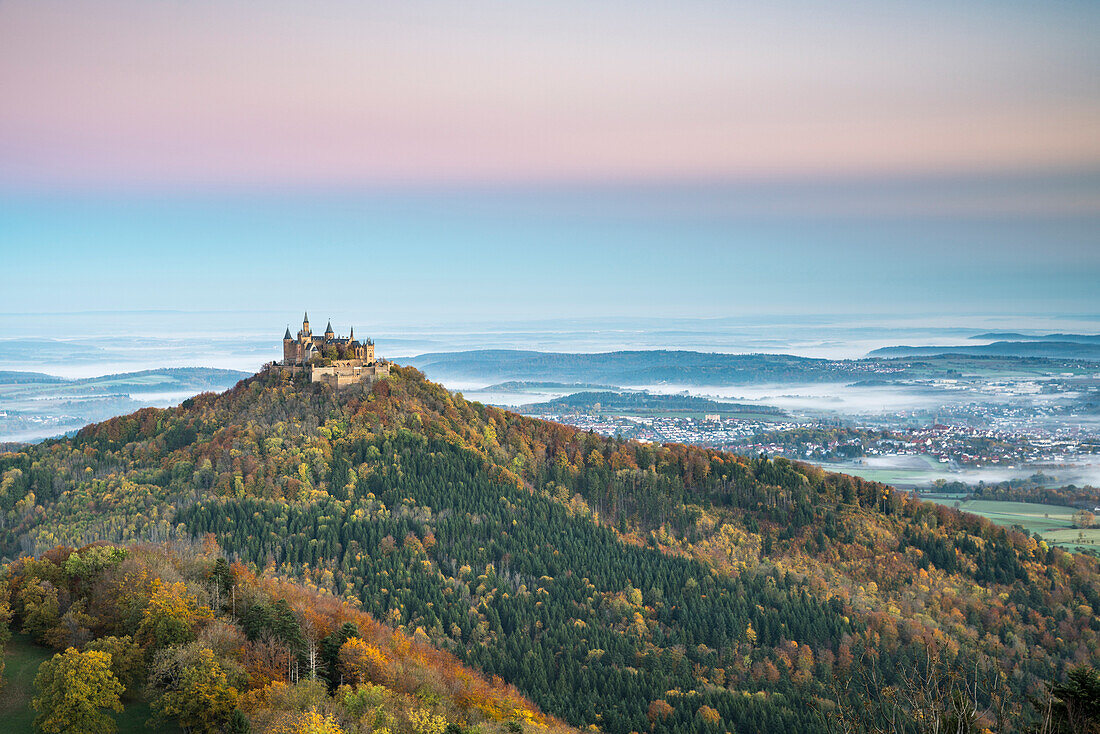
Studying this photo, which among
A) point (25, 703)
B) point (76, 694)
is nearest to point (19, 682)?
point (25, 703)

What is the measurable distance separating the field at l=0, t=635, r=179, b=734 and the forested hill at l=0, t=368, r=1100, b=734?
30.3 meters

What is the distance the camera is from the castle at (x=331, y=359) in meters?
104

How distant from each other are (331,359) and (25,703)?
64.2 m

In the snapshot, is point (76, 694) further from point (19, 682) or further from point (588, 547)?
point (588, 547)

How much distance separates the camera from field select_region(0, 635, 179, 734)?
4144 cm

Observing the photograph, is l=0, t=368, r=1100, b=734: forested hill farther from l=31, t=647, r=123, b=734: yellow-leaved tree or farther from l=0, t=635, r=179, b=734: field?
l=31, t=647, r=123, b=734: yellow-leaved tree

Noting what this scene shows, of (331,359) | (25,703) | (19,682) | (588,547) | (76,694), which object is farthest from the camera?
(331,359)

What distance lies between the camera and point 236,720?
39.5 meters

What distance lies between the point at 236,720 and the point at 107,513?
5599 centimetres

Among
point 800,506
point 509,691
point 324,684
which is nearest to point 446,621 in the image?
point 509,691

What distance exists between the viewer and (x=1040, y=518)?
400ft

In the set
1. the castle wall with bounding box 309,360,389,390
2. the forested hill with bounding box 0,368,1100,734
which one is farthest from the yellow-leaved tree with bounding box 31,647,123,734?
the castle wall with bounding box 309,360,389,390

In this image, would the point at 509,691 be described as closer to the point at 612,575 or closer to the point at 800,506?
the point at 612,575

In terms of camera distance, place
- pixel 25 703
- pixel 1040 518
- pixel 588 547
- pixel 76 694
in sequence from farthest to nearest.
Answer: pixel 1040 518 < pixel 588 547 < pixel 25 703 < pixel 76 694
